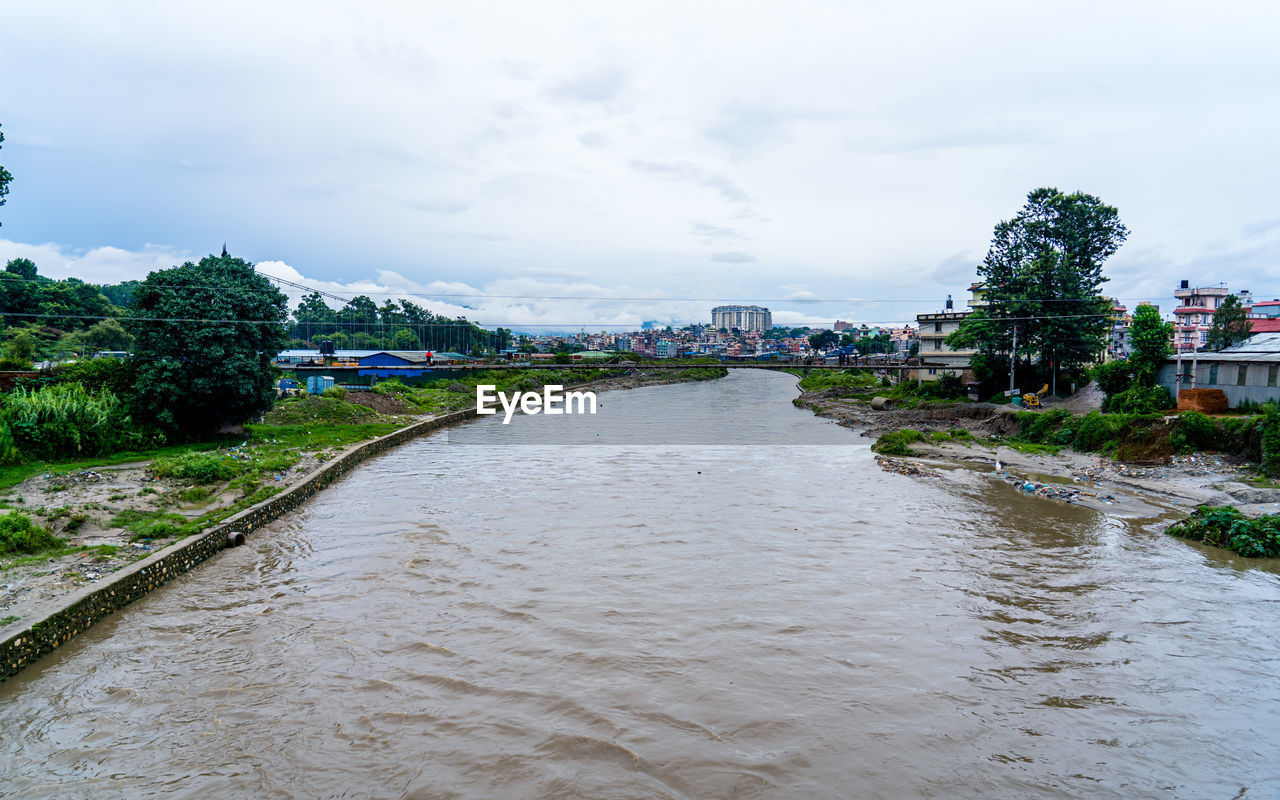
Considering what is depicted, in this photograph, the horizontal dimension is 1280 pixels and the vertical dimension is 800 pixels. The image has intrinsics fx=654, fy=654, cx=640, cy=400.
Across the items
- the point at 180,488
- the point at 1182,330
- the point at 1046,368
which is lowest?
the point at 180,488

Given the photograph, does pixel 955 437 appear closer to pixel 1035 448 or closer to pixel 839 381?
pixel 1035 448

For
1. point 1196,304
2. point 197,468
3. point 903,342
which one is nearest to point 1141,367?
point 197,468

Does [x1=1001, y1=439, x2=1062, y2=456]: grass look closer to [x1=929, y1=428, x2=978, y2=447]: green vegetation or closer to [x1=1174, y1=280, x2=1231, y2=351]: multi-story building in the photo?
[x1=929, y1=428, x2=978, y2=447]: green vegetation

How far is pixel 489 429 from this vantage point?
31.6 metres

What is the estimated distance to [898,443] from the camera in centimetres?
2302

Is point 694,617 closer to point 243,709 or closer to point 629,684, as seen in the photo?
point 629,684

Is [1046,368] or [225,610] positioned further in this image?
[1046,368]

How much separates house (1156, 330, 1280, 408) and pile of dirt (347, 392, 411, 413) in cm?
3121

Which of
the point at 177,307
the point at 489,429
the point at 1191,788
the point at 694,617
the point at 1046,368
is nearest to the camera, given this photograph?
the point at 1191,788

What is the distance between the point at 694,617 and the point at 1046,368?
27.0 m

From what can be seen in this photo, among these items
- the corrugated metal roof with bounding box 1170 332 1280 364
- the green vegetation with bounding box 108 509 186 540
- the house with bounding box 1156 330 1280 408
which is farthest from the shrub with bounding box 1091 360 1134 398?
Answer: the green vegetation with bounding box 108 509 186 540

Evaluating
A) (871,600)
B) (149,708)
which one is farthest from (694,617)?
(149,708)

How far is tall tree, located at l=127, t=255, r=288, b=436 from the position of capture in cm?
1748

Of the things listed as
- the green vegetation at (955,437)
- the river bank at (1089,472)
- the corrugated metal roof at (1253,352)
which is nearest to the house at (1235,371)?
the corrugated metal roof at (1253,352)
